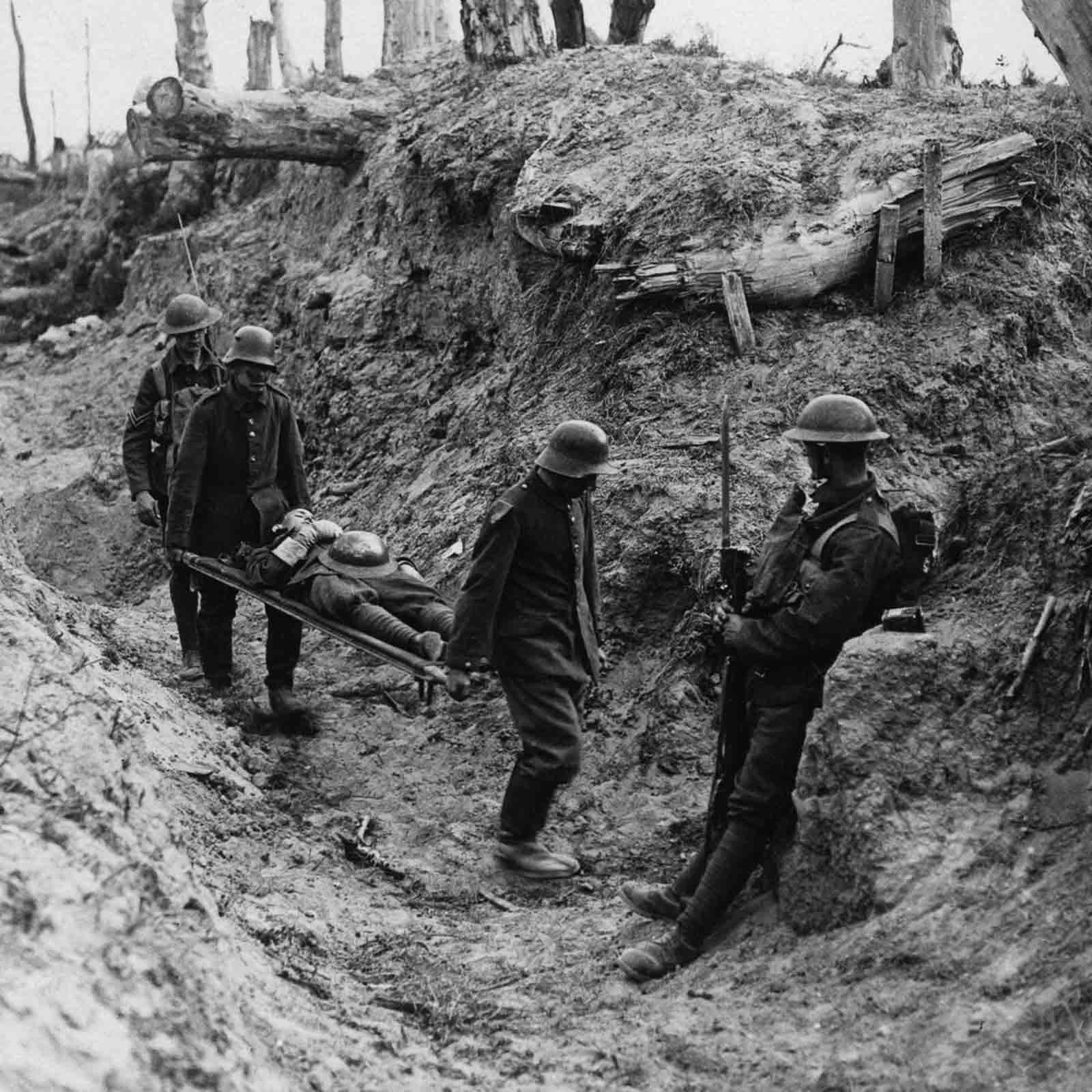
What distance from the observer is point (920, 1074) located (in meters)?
3.76

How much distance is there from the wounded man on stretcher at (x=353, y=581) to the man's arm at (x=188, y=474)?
1.61 ft

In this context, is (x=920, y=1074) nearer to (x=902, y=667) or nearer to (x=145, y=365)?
(x=902, y=667)

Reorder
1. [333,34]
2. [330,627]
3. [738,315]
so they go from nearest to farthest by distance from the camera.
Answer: [330,627] → [738,315] → [333,34]

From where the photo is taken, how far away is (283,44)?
25.9 m

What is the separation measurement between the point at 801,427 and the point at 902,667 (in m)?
0.98

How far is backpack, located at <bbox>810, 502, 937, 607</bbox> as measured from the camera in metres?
5.02

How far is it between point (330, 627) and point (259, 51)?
18.8 metres

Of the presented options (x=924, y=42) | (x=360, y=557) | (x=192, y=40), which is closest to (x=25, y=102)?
(x=192, y=40)

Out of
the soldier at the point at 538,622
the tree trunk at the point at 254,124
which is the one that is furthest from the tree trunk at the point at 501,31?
the soldier at the point at 538,622

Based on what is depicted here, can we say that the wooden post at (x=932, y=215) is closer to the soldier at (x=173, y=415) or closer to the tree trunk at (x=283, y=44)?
the soldier at (x=173, y=415)

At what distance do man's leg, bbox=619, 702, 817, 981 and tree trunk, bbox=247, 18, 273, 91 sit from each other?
67.6ft

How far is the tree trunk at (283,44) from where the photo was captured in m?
25.8

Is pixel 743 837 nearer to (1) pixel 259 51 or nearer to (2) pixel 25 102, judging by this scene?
(1) pixel 259 51

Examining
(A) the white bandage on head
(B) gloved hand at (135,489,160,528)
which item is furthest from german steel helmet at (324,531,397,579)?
(B) gloved hand at (135,489,160,528)
